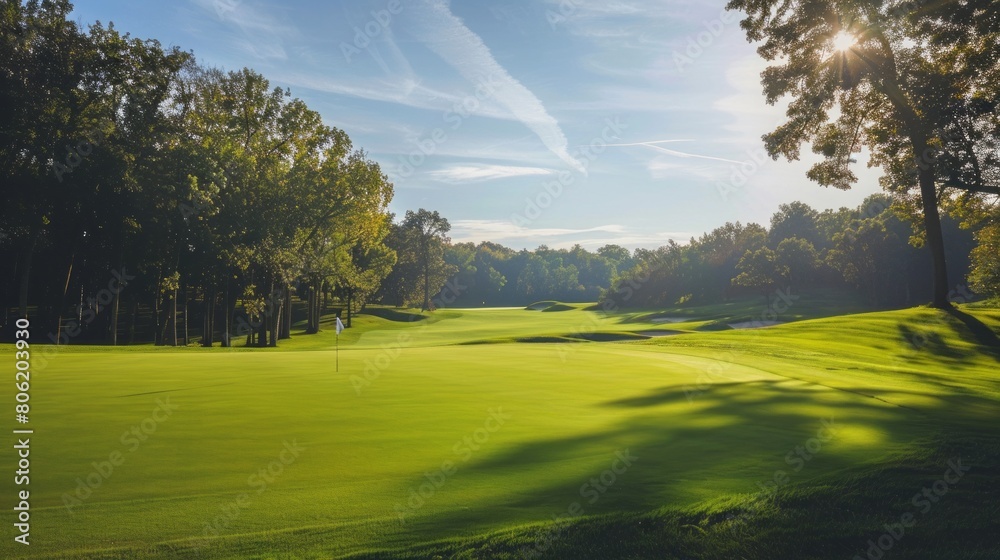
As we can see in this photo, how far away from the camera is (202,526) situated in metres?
5.17

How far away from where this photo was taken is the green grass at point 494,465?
523 centimetres

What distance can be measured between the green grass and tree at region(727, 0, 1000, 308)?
13735 mm

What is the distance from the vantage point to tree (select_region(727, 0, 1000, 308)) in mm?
22609

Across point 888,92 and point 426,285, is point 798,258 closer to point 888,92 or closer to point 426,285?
point 426,285

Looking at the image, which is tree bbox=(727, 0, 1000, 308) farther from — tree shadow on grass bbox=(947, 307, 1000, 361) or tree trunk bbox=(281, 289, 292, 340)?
tree trunk bbox=(281, 289, 292, 340)

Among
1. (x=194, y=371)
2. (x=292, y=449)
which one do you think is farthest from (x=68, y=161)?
(x=292, y=449)

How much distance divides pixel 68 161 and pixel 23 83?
14.9 ft

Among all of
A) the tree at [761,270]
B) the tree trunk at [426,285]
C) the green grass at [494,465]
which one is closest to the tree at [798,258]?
the tree at [761,270]

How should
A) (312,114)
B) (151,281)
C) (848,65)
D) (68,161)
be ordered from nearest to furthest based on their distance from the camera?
1. (848,65)
2. (68,161)
3. (312,114)
4. (151,281)

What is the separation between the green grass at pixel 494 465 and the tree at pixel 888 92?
13.7 meters

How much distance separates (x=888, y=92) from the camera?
992 inches

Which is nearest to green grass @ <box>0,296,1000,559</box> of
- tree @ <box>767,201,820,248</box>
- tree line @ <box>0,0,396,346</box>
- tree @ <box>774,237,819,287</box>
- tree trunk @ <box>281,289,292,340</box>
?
tree line @ <box>0,0,396,346</box>

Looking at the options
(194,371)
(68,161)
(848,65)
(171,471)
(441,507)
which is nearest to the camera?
(441,507)

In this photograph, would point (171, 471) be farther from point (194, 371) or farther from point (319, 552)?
point (194, 371)
